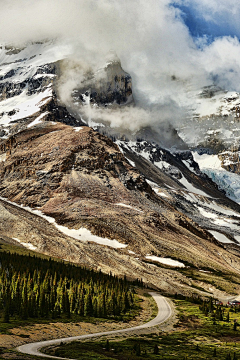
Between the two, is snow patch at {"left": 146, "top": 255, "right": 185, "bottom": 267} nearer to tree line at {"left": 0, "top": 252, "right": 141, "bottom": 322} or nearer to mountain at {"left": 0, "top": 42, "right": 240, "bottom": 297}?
mountain at {"left": 0, "top": 42, "right": 240, "bottom": 297}

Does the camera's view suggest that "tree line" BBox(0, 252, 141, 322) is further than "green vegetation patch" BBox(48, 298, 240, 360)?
Yes

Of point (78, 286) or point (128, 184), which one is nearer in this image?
point (78, 286)

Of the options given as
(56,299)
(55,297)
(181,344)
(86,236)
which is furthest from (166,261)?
(181,344)

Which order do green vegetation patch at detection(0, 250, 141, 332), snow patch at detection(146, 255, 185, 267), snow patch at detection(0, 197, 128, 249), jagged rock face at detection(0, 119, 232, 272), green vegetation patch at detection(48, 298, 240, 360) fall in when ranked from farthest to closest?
jagged rock face at detection(0, 119, 232, 272)
snow patch at detection(0, 197, 128, 249)
snow patch at detection(146, 255, 185, 267)
green vegetation patch at detection(0, 250, 141, 332)
green vegetation patch at detection(48, 298, 240, 360)

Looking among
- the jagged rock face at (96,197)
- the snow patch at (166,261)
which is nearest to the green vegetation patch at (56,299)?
the snow patch at (166,261)

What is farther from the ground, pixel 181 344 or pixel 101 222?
pixel 101 222

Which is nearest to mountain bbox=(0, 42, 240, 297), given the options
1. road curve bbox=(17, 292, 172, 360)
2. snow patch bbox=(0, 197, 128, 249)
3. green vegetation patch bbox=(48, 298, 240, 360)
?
snow patch bbox=(0, 197, 128, 249)

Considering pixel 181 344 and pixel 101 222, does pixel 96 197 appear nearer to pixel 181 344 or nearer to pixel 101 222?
pixel 101 222

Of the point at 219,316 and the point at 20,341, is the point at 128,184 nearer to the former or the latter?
the point at 219,316

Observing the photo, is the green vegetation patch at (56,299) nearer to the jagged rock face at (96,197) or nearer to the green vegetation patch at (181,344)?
the green vegetation patch at (181,344)

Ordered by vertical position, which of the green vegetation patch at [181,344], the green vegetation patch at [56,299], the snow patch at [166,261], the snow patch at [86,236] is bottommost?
the green vegetation patch at [181,344]

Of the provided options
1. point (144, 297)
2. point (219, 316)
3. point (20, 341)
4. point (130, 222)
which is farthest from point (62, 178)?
point (20, 341)
